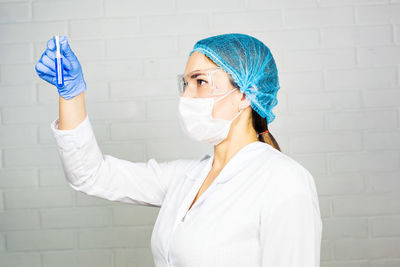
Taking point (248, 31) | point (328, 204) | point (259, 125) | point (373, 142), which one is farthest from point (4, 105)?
point (373, 142)

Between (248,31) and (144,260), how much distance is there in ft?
4.62

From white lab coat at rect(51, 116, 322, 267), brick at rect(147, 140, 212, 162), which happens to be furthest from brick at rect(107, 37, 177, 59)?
white lab coat at rect(51, 116, 322, 267)

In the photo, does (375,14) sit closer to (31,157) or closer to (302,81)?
(302,81)

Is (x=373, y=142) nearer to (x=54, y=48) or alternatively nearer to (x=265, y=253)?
(x=265, y=253)

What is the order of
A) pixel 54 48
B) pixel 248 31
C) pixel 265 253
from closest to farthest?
pixel 265 253 → pixel 54 48 → pixel 248 31

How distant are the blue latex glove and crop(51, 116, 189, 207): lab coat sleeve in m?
0.09

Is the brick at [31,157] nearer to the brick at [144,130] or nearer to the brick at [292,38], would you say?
the brick at [144,130]

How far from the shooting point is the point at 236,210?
3.29ft

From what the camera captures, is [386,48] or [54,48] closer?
[54,48]

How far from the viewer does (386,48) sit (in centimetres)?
212

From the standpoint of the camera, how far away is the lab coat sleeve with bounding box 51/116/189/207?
3.74 feet

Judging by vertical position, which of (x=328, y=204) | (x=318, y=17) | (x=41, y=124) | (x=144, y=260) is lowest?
(x=144, y=260)

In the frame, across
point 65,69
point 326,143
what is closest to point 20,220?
point 65,69

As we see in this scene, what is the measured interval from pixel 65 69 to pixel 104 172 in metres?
0.36
